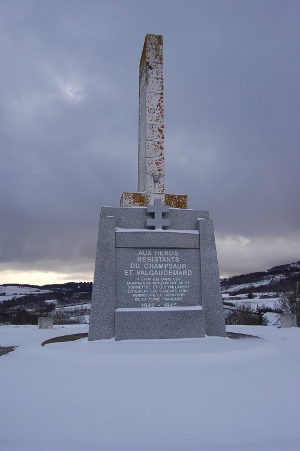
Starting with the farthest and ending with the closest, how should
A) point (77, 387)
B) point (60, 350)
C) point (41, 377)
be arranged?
point (60, 350)
point (41, 377)
point (77, 387)

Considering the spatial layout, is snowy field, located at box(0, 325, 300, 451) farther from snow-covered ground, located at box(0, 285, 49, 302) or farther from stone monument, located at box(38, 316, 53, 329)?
snow-covered ground, located at box(0, 285, 49, 302)

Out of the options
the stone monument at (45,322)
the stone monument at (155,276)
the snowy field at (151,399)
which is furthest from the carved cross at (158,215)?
the stone monument at (45,322)

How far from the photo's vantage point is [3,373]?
5.47 metres

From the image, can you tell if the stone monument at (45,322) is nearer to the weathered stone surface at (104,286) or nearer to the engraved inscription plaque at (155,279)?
the weathered stone surface at (104,286)

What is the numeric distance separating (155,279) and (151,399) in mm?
4420

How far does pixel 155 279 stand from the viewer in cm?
862

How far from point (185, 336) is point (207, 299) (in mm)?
1026

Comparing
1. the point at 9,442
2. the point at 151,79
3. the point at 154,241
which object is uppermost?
the point at 151,79

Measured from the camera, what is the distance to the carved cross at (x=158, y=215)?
350 inches

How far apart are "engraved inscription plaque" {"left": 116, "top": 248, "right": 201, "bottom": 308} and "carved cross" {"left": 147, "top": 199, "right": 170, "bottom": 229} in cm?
61

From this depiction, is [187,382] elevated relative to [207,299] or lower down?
lower down

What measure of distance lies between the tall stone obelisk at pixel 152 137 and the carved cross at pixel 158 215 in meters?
0.58

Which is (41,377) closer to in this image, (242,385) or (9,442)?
(9,442)

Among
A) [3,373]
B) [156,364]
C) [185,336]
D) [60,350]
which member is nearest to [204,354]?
[156,364]
